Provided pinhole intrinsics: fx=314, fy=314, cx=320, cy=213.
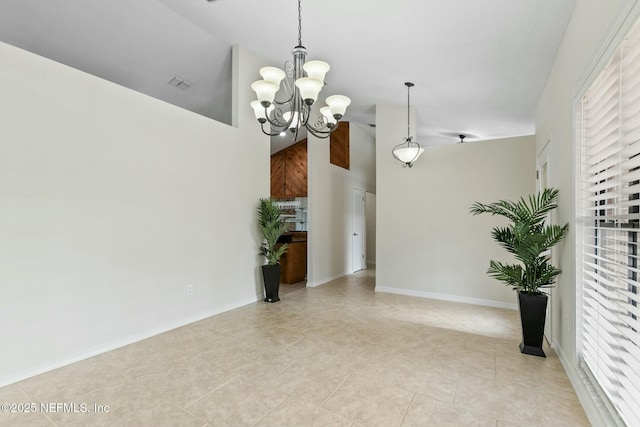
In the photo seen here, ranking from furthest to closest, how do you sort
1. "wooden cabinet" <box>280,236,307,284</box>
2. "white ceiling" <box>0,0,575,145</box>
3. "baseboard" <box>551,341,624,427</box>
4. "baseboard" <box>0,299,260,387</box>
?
1. "wooden cabinet" <box>280,236,307,284</box>
2. "white ceiling" <box>0,0,575,145</box>
3. "baseboard" <box>0,299,260,387</box>
4. "baseboard" <box>551,341,624,427</box>

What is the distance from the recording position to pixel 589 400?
1.98 meters

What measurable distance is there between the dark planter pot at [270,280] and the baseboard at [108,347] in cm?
53

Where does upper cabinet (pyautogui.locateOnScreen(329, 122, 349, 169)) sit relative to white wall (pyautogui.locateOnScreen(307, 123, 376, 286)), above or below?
above

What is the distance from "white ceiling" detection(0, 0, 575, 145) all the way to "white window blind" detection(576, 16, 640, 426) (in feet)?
4.45

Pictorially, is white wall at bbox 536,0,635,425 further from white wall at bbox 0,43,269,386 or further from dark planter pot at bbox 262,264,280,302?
white wall at bbox 0,43,269,386

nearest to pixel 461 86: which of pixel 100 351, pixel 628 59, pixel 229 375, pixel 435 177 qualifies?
Result: pixel 435 177

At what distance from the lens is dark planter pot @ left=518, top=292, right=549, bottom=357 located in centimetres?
284

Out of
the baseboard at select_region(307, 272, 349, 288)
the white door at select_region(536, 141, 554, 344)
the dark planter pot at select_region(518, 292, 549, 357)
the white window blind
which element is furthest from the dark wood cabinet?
the white window blind

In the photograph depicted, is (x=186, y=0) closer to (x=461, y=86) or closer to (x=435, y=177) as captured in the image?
(x=461, y=86)

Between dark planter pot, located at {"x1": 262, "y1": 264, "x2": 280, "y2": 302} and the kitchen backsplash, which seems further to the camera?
the kitchen backsplash

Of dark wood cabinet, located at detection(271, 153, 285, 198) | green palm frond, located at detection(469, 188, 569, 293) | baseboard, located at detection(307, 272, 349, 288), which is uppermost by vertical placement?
dark wood cabinet, located at detection(271, 153, 285, 198)

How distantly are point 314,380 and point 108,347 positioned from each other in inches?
78.4

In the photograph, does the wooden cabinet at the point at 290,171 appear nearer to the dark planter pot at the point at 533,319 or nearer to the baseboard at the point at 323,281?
the baseboard at the point at 323,281

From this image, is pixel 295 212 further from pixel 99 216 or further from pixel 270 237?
pixel 99 216
